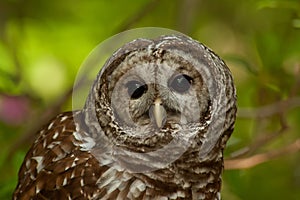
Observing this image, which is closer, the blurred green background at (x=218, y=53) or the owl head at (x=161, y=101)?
the owl head at (x=161, y=101)

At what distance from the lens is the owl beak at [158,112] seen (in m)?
3.88

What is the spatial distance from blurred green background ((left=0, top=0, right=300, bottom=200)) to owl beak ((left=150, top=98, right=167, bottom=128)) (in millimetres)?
637

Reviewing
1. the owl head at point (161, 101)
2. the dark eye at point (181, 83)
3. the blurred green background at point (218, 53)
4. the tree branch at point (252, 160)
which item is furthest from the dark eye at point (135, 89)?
the tree branch at point (252, 160)

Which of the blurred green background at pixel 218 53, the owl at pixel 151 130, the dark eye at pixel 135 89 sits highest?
the dark eye at pixel 135 89

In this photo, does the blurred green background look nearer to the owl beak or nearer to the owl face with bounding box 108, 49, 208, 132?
the owl face with bounding box 108, 49, 208, 132

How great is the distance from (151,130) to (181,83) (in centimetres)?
21

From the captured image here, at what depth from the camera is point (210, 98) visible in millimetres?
4012

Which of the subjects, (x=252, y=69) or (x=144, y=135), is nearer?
(x=144, y=135)

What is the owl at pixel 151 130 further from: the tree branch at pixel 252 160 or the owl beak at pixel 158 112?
the tree branch at pixel 252 160

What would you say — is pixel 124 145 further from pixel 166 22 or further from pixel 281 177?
pixel 166 22

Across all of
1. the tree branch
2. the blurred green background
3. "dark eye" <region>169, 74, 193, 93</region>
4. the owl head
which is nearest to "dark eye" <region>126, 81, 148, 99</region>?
the owl head

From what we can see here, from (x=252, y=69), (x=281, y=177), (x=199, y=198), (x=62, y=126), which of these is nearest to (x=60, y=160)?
(x=62, y=126)

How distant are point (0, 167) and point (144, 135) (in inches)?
37.4

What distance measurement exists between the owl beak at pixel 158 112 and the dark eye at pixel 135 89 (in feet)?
0.25
